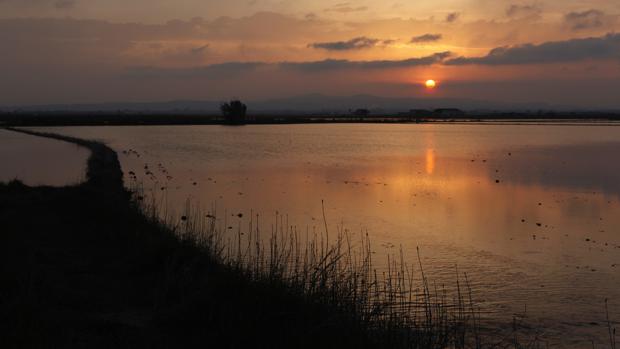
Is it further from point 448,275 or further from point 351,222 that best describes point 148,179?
point 448,275

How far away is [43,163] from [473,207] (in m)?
17.5

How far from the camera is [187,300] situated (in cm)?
622

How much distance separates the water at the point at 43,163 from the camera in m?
20.0

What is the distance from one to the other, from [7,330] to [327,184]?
49.8 feet

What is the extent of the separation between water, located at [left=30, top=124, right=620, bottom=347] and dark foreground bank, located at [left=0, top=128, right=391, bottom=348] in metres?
2.98

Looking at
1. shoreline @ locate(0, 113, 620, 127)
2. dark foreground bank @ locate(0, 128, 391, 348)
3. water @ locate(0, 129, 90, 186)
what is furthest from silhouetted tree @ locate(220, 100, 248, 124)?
dark foreground bank @ locate(0, 128, 391, 348)

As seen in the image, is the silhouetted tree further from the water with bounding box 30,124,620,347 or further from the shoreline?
the water with bounding box 30,124,620,347

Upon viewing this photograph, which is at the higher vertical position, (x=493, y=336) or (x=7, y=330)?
(x=7, y=330)

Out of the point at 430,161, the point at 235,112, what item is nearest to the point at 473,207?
the point at 430,161

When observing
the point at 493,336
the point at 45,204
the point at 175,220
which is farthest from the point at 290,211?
the point at 493,336

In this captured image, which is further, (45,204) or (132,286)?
(45,204)

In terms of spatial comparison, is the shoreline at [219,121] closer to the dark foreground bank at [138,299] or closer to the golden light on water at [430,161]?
the golden light on water at [430,161]

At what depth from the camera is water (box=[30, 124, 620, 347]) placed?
8523 mm

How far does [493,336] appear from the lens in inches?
273
